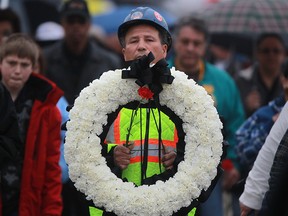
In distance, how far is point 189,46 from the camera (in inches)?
392

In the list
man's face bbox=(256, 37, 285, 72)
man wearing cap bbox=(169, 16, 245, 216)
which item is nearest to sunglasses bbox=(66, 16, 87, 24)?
man wearing cap bbox=(169, 16, 245, 216)

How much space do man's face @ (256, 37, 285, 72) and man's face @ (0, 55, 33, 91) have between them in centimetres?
397

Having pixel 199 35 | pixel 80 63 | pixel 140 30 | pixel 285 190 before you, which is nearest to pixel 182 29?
pixel 199 35

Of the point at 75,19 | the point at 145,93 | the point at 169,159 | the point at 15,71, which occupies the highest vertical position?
the point at 75,19

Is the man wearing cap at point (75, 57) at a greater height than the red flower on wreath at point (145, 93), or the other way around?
the man wearing cap at point (75, 57)

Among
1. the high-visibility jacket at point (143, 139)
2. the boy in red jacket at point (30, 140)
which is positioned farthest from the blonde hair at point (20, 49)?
the high-visibility jacket at point (143, 139)

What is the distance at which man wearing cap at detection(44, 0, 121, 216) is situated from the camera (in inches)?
417

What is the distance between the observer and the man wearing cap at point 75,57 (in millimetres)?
10590

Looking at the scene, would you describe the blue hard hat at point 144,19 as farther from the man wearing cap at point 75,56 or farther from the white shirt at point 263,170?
the man wearing cap at point 75,56

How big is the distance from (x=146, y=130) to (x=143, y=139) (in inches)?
2.5

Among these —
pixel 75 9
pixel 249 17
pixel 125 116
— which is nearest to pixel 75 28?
pixel 75 9

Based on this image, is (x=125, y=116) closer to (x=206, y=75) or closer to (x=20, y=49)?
(x=20, y=49)

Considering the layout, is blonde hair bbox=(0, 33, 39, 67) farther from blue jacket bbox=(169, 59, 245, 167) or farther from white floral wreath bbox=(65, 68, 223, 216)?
blue jacket bbox=(169, 59, 245, 167)

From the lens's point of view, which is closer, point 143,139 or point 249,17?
point 143,139
